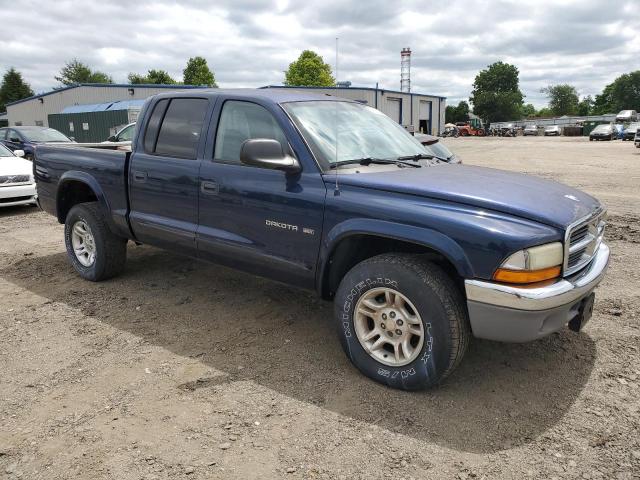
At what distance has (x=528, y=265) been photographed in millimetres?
2752

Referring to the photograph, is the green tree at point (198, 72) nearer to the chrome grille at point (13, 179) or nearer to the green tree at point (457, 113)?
the green tree at point (457, 113)

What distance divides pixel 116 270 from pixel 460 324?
374 cm

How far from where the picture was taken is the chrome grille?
31.3ft

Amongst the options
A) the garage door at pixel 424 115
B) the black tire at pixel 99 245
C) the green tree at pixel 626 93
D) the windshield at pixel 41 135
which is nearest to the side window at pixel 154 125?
the black tire at pixel 99 245

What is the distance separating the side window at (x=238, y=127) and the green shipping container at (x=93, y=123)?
23.9 meters

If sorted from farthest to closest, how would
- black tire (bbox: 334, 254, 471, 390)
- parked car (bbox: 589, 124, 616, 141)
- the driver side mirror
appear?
parked car (bbox: 589, 124, 616, 141) < the driver side mirror < black tire (bbox: 334, 254, 471, 390)

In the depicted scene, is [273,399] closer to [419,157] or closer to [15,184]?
[419,157]

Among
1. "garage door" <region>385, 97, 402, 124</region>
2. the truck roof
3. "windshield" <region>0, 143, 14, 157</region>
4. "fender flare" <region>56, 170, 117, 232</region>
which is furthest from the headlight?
"garage door" <region>385, 97, 402, 124</region>

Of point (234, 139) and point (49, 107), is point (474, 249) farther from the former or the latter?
point (49, 107)

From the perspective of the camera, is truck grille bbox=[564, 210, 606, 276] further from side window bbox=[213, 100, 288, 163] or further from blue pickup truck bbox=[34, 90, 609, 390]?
side window bbox=[213, 100, 288, 163]

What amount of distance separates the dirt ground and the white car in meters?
5.50

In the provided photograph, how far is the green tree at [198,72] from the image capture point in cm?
7875

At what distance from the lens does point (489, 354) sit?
3.71m

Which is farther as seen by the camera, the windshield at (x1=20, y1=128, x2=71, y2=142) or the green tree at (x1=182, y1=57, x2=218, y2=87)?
the green tree at (x1=182, y1=57, x2=218, y2=87)
